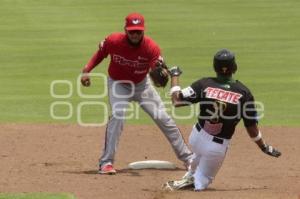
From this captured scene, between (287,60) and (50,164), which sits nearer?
(50,164)

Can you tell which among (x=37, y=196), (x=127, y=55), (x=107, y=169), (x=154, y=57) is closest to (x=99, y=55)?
(x=127, y=55)

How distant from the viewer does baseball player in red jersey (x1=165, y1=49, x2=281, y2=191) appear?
8.98m

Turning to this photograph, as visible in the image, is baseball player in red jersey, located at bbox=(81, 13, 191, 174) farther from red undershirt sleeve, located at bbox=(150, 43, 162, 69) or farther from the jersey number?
the jersey number

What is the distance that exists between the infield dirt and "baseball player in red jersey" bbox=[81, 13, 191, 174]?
0.52m

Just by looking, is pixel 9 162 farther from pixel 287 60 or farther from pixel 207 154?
pixel 287 60

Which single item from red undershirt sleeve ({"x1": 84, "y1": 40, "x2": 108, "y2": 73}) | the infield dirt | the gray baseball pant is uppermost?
red undershirt sleeve ({"x1": 84, "y1": 40, "x2": 108, "y2": 73})

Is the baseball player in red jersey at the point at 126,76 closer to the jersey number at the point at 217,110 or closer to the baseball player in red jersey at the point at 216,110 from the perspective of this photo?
the baseball player in red jersey at the point at 216,110

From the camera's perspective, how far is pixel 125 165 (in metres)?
11.3

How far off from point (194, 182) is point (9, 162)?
2.91 meters

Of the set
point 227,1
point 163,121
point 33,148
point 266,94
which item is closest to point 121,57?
point 163,121

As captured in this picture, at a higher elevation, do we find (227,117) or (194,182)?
(227,117)

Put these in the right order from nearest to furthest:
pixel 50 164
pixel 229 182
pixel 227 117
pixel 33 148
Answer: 1. pixel 227 117
2. pixel 229 182
3. pixel 50 164
4. pixel 33 148

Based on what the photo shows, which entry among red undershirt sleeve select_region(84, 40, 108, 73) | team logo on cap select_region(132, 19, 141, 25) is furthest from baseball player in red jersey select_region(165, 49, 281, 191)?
red undershirt sleeve select_region(84, 40, 108, 73)

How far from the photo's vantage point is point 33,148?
12.2m
